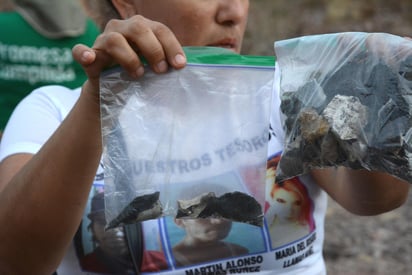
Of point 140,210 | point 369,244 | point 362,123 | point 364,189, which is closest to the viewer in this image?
point 362,123

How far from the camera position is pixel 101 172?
64.4 inches

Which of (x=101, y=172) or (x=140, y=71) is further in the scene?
(x=101, y=172)

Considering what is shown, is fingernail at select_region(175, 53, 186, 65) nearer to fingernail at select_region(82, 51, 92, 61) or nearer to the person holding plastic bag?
the person holding plastic bag

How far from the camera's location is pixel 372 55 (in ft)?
3.83

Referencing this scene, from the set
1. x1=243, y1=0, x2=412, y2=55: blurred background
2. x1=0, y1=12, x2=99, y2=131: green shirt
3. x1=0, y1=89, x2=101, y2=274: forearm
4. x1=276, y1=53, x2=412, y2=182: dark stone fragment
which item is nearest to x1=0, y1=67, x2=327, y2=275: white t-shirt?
x1=0, y1=89, x2=101, y2=274: forearm

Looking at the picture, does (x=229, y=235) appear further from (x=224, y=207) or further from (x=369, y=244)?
(x=369, y=244)

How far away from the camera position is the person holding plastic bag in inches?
49.4

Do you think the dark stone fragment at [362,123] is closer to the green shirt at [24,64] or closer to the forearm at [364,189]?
the forearm at [364,189]

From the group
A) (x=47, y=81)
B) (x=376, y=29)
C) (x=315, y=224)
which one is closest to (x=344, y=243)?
(x=47, y=81)

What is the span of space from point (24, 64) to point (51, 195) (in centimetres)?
185

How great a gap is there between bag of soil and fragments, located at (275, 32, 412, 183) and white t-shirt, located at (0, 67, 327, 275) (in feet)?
1.28

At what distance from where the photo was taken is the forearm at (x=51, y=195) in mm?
1339

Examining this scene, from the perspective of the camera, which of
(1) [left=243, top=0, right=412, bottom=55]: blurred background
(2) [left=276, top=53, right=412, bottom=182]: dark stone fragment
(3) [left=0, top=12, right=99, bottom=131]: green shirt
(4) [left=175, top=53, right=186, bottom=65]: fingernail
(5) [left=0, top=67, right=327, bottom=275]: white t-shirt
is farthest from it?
(1) [left=243, top=0, right=412, bottom=55]: blurred background

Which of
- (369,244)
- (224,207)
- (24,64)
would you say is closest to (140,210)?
(224,207)
